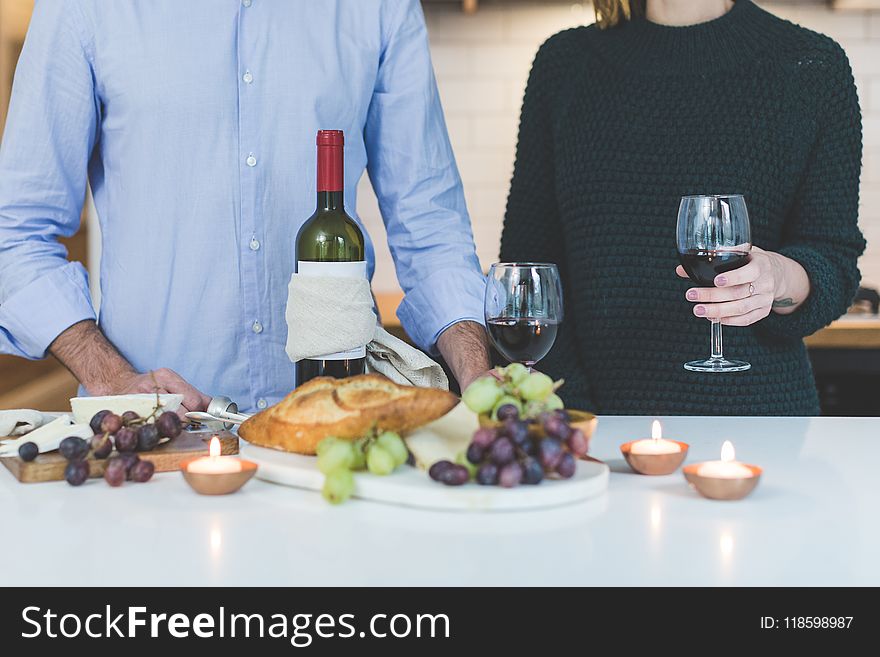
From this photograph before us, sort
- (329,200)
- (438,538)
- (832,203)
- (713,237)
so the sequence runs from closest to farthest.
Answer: (438,538)
(329,200)
(713,237)
(832,203)

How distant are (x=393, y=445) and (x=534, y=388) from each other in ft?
0.42

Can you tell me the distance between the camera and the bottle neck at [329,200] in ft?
4.00

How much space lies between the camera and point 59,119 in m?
1.42

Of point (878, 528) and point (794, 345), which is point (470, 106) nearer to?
point (794, 345)

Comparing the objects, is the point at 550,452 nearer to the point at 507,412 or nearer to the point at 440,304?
the point at 507,412

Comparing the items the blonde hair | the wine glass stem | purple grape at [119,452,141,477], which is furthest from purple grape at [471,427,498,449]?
the blonde hair

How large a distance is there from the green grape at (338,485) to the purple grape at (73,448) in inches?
9.6

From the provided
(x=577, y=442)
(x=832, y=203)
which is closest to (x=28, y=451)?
(x=577, y=442)

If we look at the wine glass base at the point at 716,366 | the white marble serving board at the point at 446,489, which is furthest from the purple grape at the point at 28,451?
the wine glass base at the point at 716,366

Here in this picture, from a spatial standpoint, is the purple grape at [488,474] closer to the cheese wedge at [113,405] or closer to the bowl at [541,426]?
the bowl at [541,426]

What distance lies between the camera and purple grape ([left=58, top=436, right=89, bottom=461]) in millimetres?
950

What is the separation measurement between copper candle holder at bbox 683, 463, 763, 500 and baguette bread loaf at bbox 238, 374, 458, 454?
0.22 meters

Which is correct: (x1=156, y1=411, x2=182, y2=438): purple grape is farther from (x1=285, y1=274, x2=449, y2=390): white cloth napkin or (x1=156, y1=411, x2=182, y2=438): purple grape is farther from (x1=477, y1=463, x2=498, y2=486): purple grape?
(x1=477, y1=463, x2=498, y2=486): purple grape

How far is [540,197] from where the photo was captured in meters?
1.75
